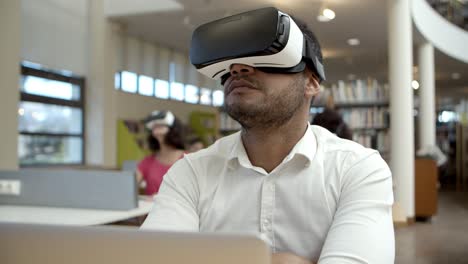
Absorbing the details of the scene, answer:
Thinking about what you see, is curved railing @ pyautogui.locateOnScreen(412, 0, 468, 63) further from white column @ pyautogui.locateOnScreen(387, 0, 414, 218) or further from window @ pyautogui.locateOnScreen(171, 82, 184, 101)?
window @ pyautogui.locateOnScreen(171, 82, 184, 101)

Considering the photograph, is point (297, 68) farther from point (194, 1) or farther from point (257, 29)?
point (194, 1)

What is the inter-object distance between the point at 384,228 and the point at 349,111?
624 cm

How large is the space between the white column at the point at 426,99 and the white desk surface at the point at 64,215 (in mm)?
7086

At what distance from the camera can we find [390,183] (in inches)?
43.7

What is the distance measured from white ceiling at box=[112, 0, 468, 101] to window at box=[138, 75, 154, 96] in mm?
872

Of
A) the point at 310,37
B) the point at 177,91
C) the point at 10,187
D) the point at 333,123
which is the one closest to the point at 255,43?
the point at 310,37

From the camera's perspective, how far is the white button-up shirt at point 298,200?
1032 millimetres

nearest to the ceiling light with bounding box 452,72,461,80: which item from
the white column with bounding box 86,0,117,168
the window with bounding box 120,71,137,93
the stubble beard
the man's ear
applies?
the window with bounding box 120,71,137,93

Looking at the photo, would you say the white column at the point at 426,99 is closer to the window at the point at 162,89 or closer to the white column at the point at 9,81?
the window at the point at 162,89

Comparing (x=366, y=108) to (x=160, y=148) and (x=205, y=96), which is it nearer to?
(x=160, y=148)

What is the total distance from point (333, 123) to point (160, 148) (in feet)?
4.83

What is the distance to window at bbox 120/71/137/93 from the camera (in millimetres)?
9789

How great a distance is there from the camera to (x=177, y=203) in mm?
1163

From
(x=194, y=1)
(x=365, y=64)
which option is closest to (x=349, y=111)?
(x=194, y=1)
